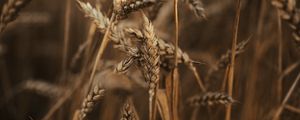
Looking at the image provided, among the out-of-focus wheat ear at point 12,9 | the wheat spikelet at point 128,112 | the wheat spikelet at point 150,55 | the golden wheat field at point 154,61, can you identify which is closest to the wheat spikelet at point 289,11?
the golden wheat field at point 154,61

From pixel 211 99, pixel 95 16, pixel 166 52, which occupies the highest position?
pixel 95 16

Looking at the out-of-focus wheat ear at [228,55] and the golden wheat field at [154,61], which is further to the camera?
the out-of-focus wheat ear at [228,55]

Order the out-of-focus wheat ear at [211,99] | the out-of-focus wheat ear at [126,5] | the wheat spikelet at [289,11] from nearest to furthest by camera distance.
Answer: the wheat spikelet at [289,11]
the out-of-focus wheat ear at [126,5]
the out-of-focus wheat ear at [211,99]

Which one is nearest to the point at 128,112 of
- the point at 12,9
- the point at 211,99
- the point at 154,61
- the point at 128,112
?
the point at 128,112

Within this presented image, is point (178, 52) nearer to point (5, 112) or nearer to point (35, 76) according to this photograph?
point (5, 112)

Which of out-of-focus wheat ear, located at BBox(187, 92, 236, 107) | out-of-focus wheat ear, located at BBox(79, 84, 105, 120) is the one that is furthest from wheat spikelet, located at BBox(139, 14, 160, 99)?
out-of-focus wheat ear, located at BBox(187, 92, 236, 107)

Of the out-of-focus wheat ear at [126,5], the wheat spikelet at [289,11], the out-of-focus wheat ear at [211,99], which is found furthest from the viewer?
the out-of-focus wheat ear at [211,99]

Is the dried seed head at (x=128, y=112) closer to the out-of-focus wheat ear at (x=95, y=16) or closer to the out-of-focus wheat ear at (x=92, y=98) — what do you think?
the out-of-focus wheat ear at (x=92, y=98)

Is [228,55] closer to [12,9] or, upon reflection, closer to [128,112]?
[128,112]
